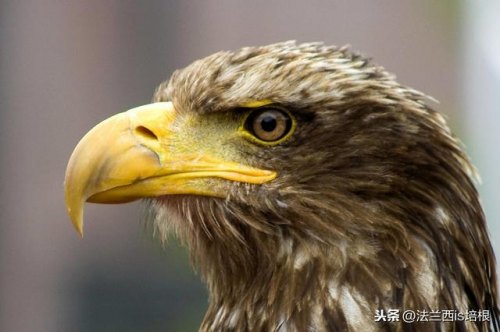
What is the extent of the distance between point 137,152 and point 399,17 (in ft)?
17.2

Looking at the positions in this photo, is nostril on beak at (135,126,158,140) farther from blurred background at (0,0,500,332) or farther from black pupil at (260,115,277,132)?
blurred background at (0,0,500,332)

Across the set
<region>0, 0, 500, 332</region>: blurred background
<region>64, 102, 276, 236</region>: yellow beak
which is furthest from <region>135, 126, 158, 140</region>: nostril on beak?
<region>0, 0, 500, 332</region>: blurred background

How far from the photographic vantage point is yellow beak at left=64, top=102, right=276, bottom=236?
2621 millimetres

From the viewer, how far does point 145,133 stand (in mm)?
2705

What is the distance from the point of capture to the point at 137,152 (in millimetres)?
2652

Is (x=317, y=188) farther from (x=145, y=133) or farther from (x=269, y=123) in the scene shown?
(x=145, y=133)

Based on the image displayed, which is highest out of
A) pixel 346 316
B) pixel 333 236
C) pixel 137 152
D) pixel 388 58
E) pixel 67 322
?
pixel 388 58

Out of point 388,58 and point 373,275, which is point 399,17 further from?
point 373,275

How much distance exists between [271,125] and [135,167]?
0.38 meters

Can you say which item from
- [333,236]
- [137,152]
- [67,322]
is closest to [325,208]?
[333,236]
